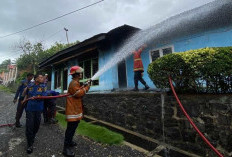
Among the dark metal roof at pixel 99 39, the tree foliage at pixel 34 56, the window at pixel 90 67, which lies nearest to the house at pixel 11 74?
the tree foliage at pixel 34 56

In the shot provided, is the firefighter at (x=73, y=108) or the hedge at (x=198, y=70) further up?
the hedge at (x=198, y=70)

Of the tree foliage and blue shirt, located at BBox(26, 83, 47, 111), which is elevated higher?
the tree foliage

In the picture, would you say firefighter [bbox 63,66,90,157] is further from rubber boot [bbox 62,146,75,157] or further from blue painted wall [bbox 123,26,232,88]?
blue painted wall [bbox 123,26,232,88]

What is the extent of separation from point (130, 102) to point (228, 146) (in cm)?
270

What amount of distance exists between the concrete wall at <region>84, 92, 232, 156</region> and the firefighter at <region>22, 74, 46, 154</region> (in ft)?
8.71

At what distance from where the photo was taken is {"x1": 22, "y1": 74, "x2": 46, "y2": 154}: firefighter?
10.5 feet

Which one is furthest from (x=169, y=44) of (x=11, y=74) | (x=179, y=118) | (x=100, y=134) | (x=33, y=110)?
(x=11, y=74)

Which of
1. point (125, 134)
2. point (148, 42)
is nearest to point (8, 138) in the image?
point (125, 134)

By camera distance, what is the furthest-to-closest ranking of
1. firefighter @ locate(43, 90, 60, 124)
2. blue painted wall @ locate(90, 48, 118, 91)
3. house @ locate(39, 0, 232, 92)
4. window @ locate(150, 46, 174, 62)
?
blue painted wall @ locate(90, 48, 118, 91) < window @ locate(150, 46, 174, 62) < firefighter @ locate(43, 90, 60, 124) < house @ locate(39, 0, 232, 92)

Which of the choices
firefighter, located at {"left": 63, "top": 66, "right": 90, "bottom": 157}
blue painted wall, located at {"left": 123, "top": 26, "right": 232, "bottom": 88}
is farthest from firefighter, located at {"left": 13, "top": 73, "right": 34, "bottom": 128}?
blue painted wall, located at {"left": 123, "top": 26, "right": 232, "bottom": 88}

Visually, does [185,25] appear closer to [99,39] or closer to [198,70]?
[198,70]

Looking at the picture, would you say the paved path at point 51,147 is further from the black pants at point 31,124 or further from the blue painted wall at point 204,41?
the blue painted wall at point 204,41

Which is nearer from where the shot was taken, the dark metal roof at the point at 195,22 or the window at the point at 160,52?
the dark metal roof at the point at 195,22

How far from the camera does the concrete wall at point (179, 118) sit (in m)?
2.89
